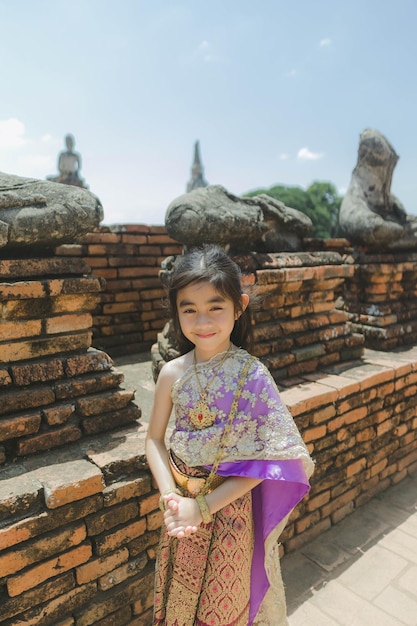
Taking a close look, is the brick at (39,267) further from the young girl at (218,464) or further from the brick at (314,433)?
the brick at (314,433)

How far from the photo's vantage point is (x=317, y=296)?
2.84 meters

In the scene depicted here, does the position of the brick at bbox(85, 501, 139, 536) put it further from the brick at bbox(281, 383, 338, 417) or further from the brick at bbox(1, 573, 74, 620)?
the brick at bbox(281, 383, 338, 417)

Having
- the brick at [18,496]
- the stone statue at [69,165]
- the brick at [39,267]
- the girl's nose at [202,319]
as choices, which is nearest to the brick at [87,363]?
the brick at [39,267]

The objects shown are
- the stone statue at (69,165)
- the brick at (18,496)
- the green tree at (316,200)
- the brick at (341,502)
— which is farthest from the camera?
the green tree at (316,200)

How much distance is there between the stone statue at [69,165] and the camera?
1727 centimetres

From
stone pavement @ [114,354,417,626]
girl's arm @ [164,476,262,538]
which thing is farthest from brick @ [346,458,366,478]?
girl's arm @ [164,476,262,538]

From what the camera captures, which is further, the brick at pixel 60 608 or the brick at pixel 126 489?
the brick at pixel 126 489

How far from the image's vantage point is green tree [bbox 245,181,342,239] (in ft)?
75.5

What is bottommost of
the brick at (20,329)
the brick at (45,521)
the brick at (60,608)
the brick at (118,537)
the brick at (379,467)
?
the brick at (379,467)

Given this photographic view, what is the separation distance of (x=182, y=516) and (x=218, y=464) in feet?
0.58

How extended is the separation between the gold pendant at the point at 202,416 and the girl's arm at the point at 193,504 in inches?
7.0

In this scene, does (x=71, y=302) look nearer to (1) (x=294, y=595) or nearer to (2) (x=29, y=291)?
(2) (x=29, y=291)

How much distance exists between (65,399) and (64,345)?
0.78ft

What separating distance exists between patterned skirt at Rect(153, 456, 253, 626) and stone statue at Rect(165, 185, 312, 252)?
4.63 feet
